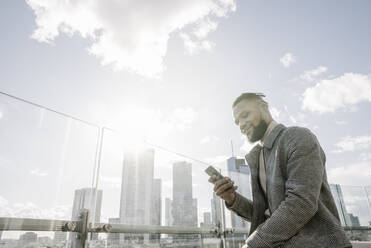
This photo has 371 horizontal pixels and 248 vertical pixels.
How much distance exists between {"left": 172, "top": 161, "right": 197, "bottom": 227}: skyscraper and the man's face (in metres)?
2.05

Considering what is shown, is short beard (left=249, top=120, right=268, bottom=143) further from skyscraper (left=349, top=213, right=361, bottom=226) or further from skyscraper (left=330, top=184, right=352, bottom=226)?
skyscraper (left=349, top=213, right=361, bottom=226)

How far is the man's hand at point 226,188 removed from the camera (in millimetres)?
1428

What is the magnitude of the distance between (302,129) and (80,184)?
2008 millimetres

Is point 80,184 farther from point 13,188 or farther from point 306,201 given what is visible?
point 306,201

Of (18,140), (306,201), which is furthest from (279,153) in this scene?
(18,140)

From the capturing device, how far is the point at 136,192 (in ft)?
8.79

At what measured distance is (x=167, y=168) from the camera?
3.24m

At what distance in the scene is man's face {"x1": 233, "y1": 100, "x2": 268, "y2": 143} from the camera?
4.70ft

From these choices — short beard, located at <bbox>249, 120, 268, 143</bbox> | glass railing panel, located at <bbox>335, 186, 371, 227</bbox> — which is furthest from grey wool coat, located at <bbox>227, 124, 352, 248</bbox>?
glass railing panel, located at <bbox>335, 186, 371, 227</bbox>

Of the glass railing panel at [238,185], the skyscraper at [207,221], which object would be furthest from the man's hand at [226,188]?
the glass railing panel at [238,185]

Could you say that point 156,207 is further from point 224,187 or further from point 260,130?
point 260,130

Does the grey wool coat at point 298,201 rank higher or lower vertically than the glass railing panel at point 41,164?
lower

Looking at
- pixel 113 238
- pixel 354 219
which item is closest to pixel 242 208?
pixel 113 238

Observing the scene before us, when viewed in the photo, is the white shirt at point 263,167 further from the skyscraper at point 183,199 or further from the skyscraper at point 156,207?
the skyscraper at point 183,199
